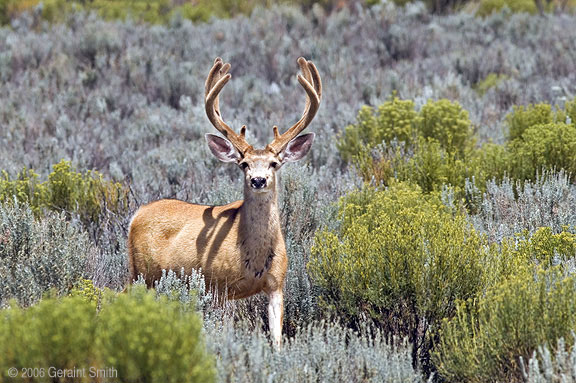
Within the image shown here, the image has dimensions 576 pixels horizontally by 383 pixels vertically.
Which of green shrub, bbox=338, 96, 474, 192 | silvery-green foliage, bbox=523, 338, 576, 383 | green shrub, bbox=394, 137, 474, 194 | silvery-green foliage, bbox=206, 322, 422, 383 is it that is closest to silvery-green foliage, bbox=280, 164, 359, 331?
green shrub, bbox=338, 96, 474, 192

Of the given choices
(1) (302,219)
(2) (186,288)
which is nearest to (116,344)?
(2) (186,288)

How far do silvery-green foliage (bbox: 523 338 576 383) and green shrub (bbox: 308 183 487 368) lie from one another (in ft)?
3.18

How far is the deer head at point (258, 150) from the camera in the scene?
4711 mm

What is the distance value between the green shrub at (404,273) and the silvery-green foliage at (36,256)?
1.67 metres

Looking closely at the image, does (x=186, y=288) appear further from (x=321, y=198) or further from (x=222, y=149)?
(x=321, y=198)

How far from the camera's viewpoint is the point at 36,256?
16.6 feet

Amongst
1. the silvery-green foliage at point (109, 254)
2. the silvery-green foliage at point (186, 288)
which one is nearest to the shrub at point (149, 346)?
the silvery-green foliage at point (186, 288)

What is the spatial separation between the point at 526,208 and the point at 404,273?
223cm

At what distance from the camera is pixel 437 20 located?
714 inches

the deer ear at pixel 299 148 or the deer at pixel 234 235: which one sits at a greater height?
the deer ear at pixel 299 148

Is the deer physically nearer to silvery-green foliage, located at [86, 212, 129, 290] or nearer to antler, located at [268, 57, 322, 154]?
antler, located at [268, 57, 322, 154]

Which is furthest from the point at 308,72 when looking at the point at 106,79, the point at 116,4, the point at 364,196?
the point at 116,4

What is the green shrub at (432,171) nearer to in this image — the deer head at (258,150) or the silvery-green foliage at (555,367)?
the deer head at (258,150)

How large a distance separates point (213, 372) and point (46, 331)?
2.27ft
